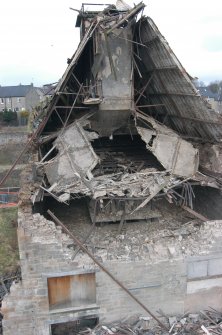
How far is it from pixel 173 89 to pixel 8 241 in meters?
8.61

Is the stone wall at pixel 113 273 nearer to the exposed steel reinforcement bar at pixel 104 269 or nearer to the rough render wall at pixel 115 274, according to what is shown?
the rough render wall at pixel 115 274

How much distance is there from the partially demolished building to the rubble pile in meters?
0.27

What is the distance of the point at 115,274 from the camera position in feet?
26.1

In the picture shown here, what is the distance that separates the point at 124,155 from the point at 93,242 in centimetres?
452

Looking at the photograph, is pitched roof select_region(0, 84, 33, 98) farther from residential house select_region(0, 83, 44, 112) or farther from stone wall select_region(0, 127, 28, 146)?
stone wall select_region(0, 127, 28, 146)

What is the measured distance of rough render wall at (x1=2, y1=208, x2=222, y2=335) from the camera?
25.5ft

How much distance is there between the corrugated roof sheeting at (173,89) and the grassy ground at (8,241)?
748 cm

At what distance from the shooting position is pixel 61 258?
7812 millimetres

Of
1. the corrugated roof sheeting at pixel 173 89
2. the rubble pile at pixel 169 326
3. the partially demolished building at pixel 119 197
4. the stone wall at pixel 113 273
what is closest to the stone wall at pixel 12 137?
the partially demolished building at pixel 119 197

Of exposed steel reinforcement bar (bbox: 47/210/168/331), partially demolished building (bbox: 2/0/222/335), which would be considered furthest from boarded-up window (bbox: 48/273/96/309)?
exposed steel reinforcement bar (bbox: 47/210/168/331)

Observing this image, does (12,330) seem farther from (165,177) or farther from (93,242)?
(165,177)

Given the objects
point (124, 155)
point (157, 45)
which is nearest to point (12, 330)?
point (124, 155)

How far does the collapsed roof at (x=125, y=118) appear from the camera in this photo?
9.00 metres

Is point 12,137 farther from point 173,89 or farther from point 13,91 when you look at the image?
point 173,89
